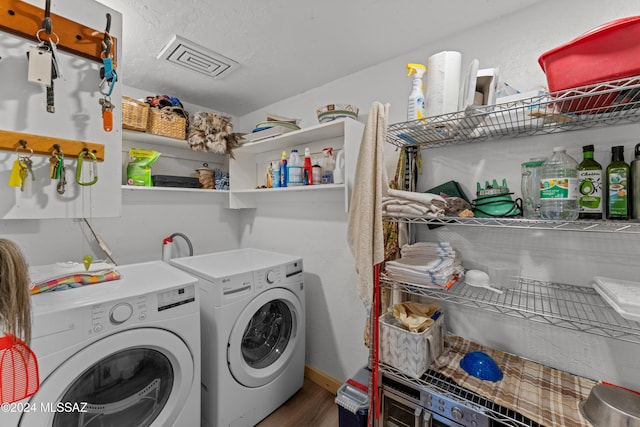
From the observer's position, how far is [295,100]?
215 centimetres

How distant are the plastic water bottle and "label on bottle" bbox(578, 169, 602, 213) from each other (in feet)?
0.06

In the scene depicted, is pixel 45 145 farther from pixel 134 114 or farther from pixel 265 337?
pixel 265 337

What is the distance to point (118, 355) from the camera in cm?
113

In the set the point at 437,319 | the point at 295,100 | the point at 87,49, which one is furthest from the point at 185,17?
the point at 437,319

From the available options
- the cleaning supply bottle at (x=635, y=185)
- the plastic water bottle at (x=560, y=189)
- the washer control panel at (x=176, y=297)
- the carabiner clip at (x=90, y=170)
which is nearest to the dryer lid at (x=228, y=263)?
the washer control panel at (x=176, y=297)

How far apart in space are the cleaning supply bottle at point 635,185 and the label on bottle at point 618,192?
0.03 metres

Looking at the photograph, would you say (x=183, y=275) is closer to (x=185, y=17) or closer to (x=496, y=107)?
(x=185, y=17)

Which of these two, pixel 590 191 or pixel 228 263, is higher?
pixel 590 191

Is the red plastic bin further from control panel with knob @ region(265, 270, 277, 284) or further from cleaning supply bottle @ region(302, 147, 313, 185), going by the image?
control panel with knob @ region(265, 270, 277, 284)

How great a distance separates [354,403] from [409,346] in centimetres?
52

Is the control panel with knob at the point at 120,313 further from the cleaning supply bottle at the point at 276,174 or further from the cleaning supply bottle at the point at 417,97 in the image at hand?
the cleaning supply bottle at the point at 417,97

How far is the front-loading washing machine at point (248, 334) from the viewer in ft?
4.74

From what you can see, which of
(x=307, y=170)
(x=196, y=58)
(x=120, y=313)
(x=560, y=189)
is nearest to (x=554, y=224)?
(x=560, y=189)

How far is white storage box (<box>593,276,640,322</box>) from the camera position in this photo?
0.79 m
